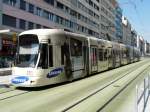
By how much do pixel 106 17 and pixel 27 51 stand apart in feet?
334

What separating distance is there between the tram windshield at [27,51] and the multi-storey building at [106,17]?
298ft

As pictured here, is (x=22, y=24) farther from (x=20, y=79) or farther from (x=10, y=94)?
(x=10, y=94)

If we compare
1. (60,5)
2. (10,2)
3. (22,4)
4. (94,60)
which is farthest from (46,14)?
(94,60)

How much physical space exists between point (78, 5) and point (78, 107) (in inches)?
2760

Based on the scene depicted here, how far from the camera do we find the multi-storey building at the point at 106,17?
362ft

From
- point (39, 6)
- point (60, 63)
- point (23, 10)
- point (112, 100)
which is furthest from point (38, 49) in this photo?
point (39, 6)

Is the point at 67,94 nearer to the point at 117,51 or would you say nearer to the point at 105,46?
the point at 105,46

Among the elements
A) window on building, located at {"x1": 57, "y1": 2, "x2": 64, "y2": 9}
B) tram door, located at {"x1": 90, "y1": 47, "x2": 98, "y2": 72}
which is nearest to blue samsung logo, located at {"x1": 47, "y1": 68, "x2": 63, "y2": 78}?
tram door, located at {"x1": 90, "y1": 47, "x2": 98, "y2": 72}

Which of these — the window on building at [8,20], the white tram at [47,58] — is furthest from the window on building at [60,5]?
the white tram at [47,58]

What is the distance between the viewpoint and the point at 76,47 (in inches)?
879

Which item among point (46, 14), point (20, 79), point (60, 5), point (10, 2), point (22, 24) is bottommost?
point (20, 79)

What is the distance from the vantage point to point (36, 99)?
13.9 metres

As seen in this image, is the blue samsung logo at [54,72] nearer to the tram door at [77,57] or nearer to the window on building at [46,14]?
the tram door at [77,57]

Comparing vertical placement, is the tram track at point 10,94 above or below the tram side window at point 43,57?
below
